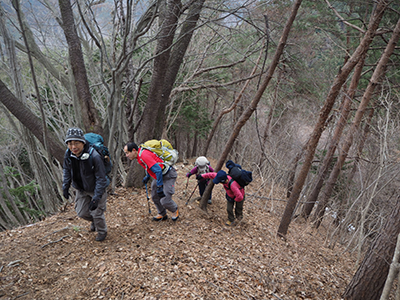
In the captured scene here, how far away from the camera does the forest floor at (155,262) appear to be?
→ 2.78 m

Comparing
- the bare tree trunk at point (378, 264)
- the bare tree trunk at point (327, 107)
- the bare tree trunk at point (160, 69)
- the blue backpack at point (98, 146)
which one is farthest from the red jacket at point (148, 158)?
the bare tree trunk at point (378, 264)

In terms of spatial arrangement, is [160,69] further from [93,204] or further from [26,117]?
[93,204]

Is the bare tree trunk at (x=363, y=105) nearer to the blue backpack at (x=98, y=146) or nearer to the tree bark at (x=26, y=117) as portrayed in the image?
the blue backpack at (x=98, y=146)

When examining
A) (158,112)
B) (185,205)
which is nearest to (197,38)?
(158,112)

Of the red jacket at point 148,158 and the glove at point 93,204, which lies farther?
the red jacket at point 148,158

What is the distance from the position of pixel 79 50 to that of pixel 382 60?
735 centimetres

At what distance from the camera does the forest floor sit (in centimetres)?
278

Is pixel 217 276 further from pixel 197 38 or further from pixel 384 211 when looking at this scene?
pixel 197 38

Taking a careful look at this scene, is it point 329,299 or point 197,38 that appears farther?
point 197,38

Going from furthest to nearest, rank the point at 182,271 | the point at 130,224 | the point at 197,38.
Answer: the point at 197,38 < the point at 130,224 < the point at 182,271

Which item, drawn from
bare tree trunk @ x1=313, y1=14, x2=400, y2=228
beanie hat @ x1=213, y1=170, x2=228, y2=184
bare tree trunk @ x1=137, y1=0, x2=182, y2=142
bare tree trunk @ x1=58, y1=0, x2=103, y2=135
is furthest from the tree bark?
bare tree trunk @ x1=313, y1=14, x2=400, y2=228

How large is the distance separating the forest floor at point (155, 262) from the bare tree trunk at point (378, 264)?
1.61ft

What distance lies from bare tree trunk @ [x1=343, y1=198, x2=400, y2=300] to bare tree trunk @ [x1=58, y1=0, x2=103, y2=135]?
547 cm

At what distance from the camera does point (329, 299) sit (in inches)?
137
